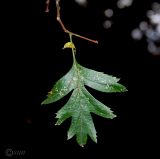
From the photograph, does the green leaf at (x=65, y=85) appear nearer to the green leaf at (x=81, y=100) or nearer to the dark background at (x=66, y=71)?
the green leaf at (x=81, y=100)

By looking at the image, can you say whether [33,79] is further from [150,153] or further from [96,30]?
[150,153]

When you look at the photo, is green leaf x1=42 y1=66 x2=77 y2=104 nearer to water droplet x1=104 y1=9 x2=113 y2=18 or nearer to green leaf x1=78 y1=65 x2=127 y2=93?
green leaf x1=78 y1=65 x2=127 y2=93

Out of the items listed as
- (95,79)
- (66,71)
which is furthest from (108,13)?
(95,79)

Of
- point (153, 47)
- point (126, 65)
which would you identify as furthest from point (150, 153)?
point (153, 47)

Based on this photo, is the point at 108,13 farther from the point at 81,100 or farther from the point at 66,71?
the point at 81,100

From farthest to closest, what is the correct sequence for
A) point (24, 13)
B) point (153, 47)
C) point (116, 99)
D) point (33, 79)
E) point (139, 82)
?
point (153, 47) < point (139, 82) < point (116, 99) < point (33, 79) < point (24, 13)

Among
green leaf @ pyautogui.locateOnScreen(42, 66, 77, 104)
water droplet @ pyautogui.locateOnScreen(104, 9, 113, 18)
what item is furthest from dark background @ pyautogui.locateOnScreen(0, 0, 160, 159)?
green leaf @ pyautogui.locateOnScreen(42, 66, 77, 104)
